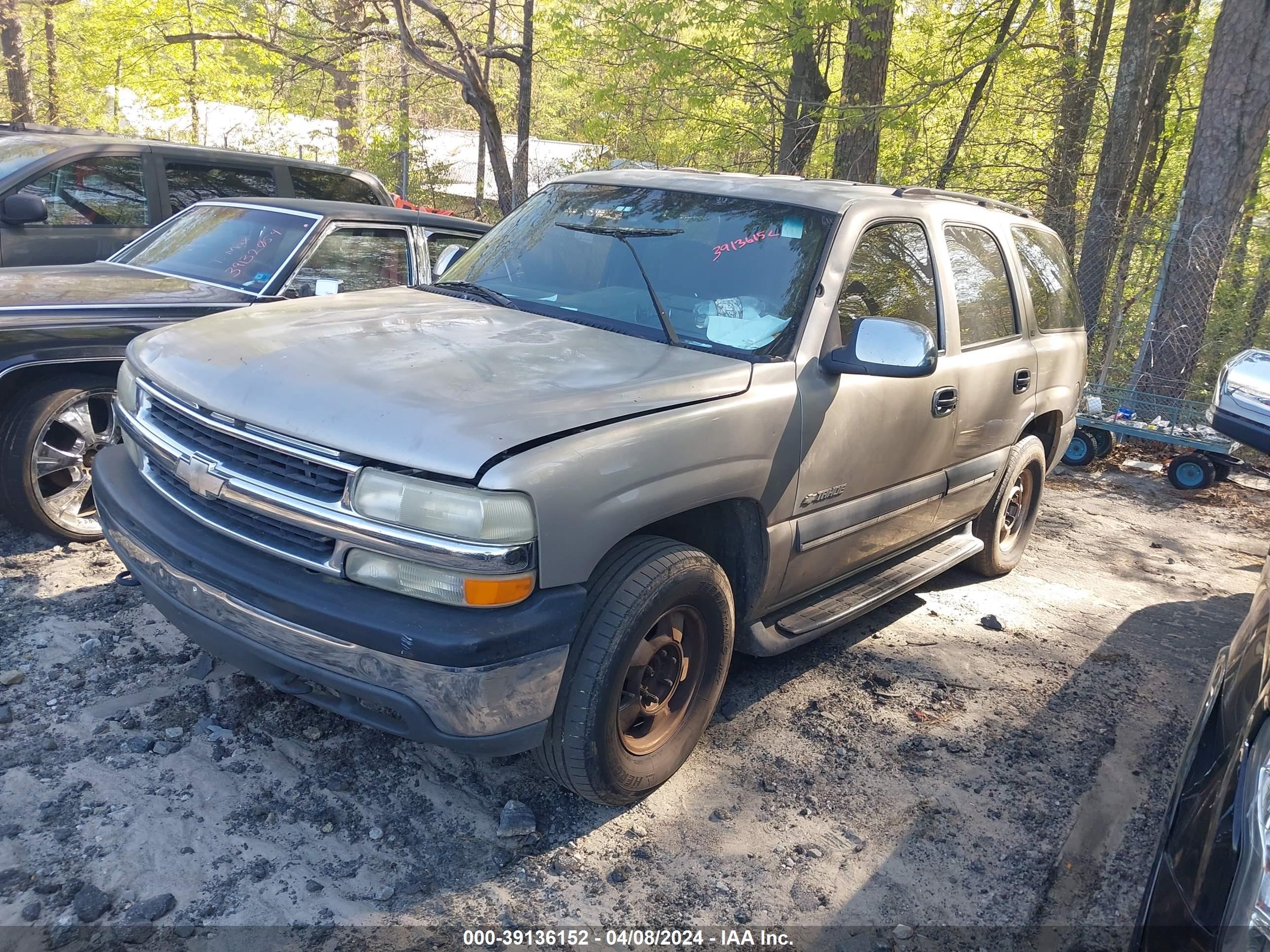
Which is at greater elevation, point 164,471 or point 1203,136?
point 1203,136

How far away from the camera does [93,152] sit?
6.22 meters

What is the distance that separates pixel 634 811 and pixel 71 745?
1.86 meters

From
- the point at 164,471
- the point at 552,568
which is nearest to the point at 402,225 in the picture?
the point at 164,471

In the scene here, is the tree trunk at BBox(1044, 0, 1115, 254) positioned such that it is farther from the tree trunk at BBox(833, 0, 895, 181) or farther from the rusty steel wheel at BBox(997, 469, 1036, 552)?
the rusty steel wheel at BBox(997, 469, 1036, 552)

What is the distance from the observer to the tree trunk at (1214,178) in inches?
346

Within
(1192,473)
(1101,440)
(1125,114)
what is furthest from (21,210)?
(1125,114)

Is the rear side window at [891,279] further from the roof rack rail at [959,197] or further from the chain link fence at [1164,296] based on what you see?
the chain link fence at [1164,296]

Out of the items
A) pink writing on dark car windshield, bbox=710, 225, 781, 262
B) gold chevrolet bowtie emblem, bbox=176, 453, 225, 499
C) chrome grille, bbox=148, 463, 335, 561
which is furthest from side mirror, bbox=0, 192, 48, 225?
pink writing on dark car windshield, bbox=710, 225, 781, 262

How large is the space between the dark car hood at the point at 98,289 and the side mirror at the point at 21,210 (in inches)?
26.2

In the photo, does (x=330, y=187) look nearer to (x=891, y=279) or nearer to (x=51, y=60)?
(x=891, y=279)

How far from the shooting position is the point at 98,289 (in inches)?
186

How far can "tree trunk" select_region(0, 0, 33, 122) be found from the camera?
15688 millimetres

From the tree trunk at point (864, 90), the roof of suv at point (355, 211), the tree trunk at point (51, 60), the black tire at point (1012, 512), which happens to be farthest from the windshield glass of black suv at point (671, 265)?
the tree trunk at point (51, 60)

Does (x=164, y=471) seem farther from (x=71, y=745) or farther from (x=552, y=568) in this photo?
(x=552, y=568)
